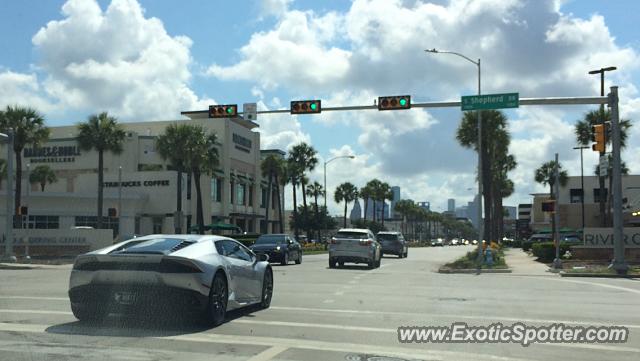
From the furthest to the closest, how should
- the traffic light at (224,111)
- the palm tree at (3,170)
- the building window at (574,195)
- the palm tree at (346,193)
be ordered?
the palm tree at (346,193), the building window at (574,195), the palm tree at (3,170), the traffic light at (224,111)

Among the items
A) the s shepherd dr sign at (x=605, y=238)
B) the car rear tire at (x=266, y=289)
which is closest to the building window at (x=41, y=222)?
the s shepherd dr sign at (x=605, y=238)

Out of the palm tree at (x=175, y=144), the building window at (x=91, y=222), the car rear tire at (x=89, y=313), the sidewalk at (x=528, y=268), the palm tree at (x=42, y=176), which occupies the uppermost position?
the palm tree at (x=175, y=144)

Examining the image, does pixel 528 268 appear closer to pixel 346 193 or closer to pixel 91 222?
pixel 91 222

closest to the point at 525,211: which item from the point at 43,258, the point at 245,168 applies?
the point at 245,168

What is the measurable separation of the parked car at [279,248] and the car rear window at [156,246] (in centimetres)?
1953

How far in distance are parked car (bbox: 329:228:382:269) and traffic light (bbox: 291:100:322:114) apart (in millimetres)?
5243

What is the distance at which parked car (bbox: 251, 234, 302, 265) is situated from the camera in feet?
100

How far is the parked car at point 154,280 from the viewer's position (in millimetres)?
9766

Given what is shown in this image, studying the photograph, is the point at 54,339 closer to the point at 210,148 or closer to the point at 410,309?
the point at 410,309

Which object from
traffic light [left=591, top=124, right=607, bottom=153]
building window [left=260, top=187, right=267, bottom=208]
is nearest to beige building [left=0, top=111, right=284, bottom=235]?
building window [left=260, top=187, right=267, bottom=208]

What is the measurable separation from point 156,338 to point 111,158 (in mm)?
68308

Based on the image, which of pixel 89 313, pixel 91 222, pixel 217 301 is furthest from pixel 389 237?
pixel 89 313

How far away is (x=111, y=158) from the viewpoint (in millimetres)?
73875

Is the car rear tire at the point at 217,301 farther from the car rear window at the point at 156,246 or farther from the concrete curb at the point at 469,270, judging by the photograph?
the concrete curb at the point at 469,270
